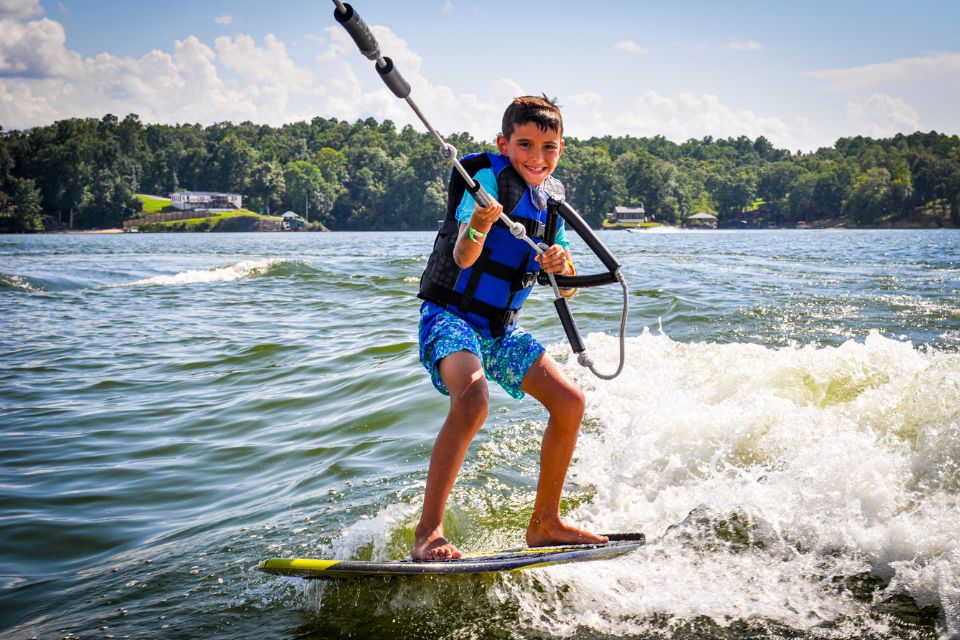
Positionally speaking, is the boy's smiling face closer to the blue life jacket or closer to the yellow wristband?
the blue life jacket

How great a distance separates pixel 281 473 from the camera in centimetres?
642

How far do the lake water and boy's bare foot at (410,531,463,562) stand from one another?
0.16m

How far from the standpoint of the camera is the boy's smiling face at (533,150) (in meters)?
4.19

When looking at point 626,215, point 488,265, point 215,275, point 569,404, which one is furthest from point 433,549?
point 626,215

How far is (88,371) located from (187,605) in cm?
726

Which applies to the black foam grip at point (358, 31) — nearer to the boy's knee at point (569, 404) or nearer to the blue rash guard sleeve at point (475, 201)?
the blue rash guard sleeve at point (475, 201)

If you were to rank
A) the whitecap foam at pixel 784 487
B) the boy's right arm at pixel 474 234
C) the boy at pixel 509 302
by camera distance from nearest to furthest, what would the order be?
the boy's right arm at pixel 474 234 → the whitecap foam at pixel 784 487 → the boy at pixel 509 302

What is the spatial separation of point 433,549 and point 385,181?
15054cm

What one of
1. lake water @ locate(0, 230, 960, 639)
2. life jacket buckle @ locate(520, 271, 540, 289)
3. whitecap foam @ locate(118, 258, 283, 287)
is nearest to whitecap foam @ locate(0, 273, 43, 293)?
whitecap foam @ locate(118, 258, 283, 287)

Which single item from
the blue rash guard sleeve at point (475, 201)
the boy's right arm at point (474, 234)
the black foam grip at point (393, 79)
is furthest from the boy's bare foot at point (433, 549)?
the black foam grip at point (393, 79)

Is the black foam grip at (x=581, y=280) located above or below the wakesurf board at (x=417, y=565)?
above

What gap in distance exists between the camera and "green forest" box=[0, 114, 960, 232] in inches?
4889

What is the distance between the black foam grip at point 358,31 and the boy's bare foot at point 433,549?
7.67ft

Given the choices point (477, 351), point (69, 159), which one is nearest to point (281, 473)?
point (477, 351)
